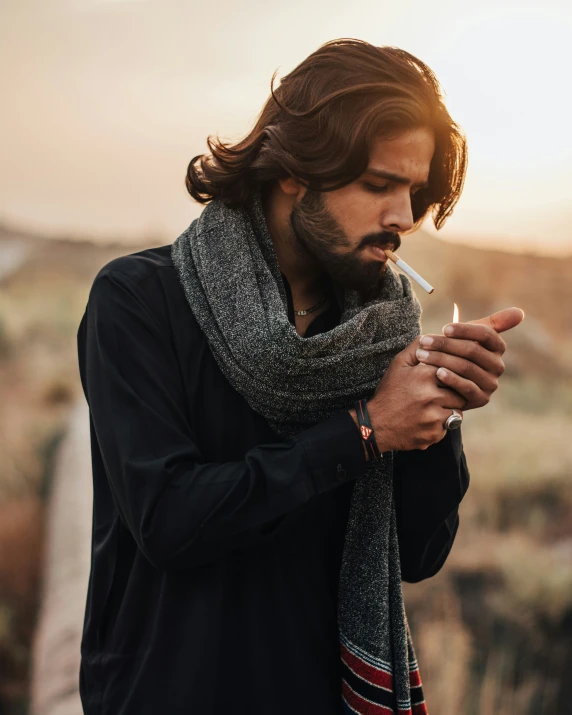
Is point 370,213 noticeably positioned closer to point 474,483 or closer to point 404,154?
point 404,154

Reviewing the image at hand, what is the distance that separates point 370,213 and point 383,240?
6cm

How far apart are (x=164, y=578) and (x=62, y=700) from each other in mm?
2182

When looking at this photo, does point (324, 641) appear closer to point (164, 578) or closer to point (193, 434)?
point (164, 578)

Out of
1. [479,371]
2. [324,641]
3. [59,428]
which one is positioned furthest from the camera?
[59,428]

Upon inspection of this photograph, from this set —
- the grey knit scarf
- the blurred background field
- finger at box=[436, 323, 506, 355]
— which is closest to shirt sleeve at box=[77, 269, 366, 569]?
the grey knit scarf

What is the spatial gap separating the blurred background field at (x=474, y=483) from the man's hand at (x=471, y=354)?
2.26 meters

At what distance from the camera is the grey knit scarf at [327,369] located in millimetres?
1274

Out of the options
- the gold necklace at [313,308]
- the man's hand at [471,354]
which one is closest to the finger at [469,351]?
the man's hand at [471,354]

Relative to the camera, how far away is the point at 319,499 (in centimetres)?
129

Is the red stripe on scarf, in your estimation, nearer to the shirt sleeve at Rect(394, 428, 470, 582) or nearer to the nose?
the shirt sleeve at Rect(394, 428, 470, 582)

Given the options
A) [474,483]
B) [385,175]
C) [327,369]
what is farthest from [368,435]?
[474,483]

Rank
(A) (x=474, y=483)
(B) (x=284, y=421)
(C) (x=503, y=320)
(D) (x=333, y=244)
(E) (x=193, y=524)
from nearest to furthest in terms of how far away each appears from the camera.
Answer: (E) (x=193, y=524) < (C) (x=503, y=320) < (B) (x=284, y=421) < (D) (x=333, y=244) < (A) (x=474, y=483)

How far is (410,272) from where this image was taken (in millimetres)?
1335

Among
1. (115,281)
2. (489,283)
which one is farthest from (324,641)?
Result: (489,283)
